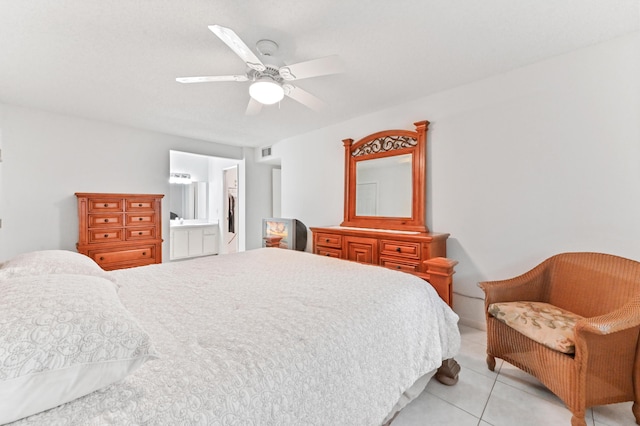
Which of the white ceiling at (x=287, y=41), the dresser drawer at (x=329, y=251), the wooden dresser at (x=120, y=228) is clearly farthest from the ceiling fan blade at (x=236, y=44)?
the wooden dresser at (x=120, y=228)

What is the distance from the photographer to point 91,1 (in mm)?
1605

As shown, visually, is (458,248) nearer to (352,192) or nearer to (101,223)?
(352,192)

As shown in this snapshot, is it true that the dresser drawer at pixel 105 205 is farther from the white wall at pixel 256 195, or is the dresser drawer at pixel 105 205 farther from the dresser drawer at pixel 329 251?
the dresser drawer at pixel 329 251

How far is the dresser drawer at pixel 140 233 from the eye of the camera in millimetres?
3920

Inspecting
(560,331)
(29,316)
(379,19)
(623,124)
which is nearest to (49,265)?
(29,316)

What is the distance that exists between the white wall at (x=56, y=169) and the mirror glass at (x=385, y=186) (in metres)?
3.40

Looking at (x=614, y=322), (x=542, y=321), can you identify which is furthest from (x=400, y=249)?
(x=614, y=322)

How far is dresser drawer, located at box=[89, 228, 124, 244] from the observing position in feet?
11.9

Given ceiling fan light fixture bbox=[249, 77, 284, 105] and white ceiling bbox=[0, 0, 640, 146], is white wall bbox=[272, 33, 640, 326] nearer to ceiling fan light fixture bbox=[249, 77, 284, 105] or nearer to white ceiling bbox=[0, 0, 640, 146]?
white ceiling bbox=[0, 0, 640, 146]

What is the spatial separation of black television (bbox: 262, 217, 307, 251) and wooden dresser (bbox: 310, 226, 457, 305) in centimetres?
90

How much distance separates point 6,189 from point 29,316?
3.94 metres

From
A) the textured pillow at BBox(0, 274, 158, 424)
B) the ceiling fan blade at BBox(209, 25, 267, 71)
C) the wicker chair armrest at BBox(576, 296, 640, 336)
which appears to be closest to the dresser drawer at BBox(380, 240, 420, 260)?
the wicker chair armrest at BBox(576, 296, 640, 336)

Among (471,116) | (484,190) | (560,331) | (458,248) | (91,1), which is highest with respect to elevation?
(91,1)

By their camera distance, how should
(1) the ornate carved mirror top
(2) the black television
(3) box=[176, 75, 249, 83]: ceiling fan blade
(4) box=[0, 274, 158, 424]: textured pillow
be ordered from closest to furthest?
(4) box=[0, 274, 158, 424]: textured pillow
(3) box=[176, 75, 249, 83]: ceiling fan blade
(1) the ornate carved mirror top
(2) the black television
